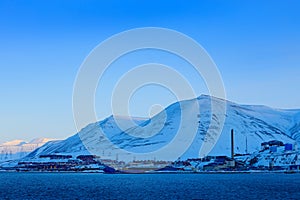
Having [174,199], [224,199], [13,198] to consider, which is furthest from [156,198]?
[13,198]

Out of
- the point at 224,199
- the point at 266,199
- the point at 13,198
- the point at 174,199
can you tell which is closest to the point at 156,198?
the point at 174,199

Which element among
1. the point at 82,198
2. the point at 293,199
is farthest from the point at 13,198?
the point at 293,199

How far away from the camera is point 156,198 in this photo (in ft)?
273

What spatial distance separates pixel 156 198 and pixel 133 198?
400 centimetres

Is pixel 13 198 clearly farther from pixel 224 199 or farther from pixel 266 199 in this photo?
pixel 266 199

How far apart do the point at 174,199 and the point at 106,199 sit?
11.4 metres

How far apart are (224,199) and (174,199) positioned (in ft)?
27.6

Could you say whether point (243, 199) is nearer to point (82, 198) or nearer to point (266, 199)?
point (266, 199)

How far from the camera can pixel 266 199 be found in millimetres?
80500

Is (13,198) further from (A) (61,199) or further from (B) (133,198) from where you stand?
(B) (133,198)

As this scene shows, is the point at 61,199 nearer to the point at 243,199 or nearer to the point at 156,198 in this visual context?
the point at 156,198

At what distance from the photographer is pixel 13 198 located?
80625mm

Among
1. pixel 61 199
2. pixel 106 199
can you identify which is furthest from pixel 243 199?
pixel 61 199

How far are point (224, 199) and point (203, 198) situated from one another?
371cm
